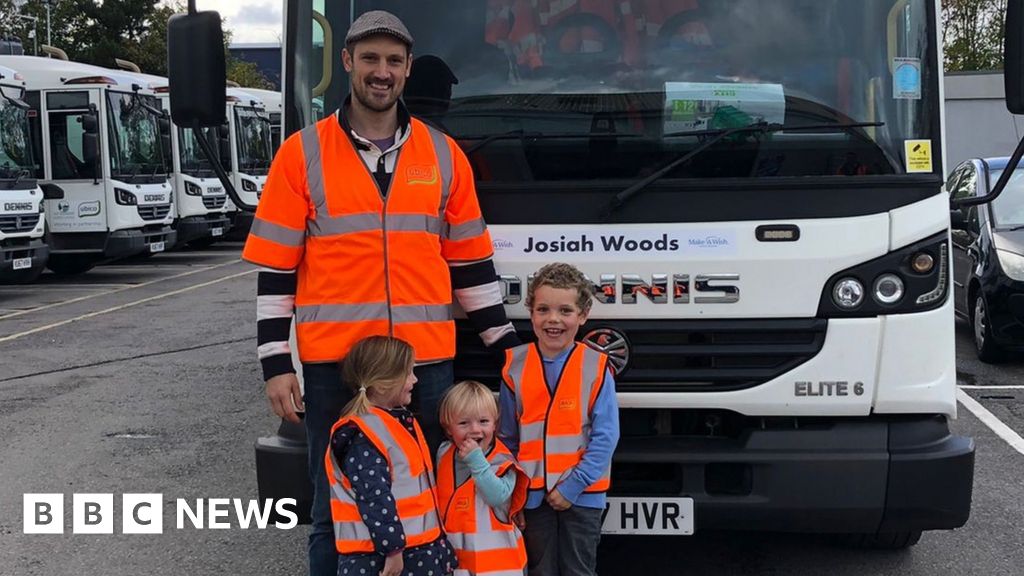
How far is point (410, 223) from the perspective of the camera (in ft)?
11.3

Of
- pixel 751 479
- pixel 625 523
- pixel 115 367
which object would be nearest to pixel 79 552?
pixel 625 523

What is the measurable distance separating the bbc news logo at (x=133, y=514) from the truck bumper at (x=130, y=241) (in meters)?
11.7

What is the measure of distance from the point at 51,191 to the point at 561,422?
14367 mm

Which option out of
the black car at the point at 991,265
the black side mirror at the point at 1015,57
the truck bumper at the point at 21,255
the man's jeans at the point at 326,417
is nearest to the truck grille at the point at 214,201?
the truck bumper at the point at 21,255

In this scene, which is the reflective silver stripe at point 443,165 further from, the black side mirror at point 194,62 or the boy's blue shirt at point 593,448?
the black side mirror at point 194,62

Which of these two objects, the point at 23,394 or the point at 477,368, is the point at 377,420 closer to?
the point at 477,368

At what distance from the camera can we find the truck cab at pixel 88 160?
1633cm

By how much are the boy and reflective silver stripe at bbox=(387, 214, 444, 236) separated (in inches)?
15.2

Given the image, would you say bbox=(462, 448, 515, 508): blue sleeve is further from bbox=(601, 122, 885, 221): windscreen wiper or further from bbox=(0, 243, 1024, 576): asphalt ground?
bbox=(0, 243, 1024, 576): asphalt ground

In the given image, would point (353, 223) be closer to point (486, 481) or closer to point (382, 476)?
point (382, 476)

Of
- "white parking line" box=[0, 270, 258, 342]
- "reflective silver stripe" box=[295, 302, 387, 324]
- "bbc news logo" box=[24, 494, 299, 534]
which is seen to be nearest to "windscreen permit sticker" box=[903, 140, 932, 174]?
"reflective silver stripe" box=[295, 302, 387, 324]

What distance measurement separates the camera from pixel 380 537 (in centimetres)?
329

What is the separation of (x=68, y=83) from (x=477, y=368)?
48.0 feet

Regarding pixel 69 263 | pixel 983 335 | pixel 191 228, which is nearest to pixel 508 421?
pixel 983 335
